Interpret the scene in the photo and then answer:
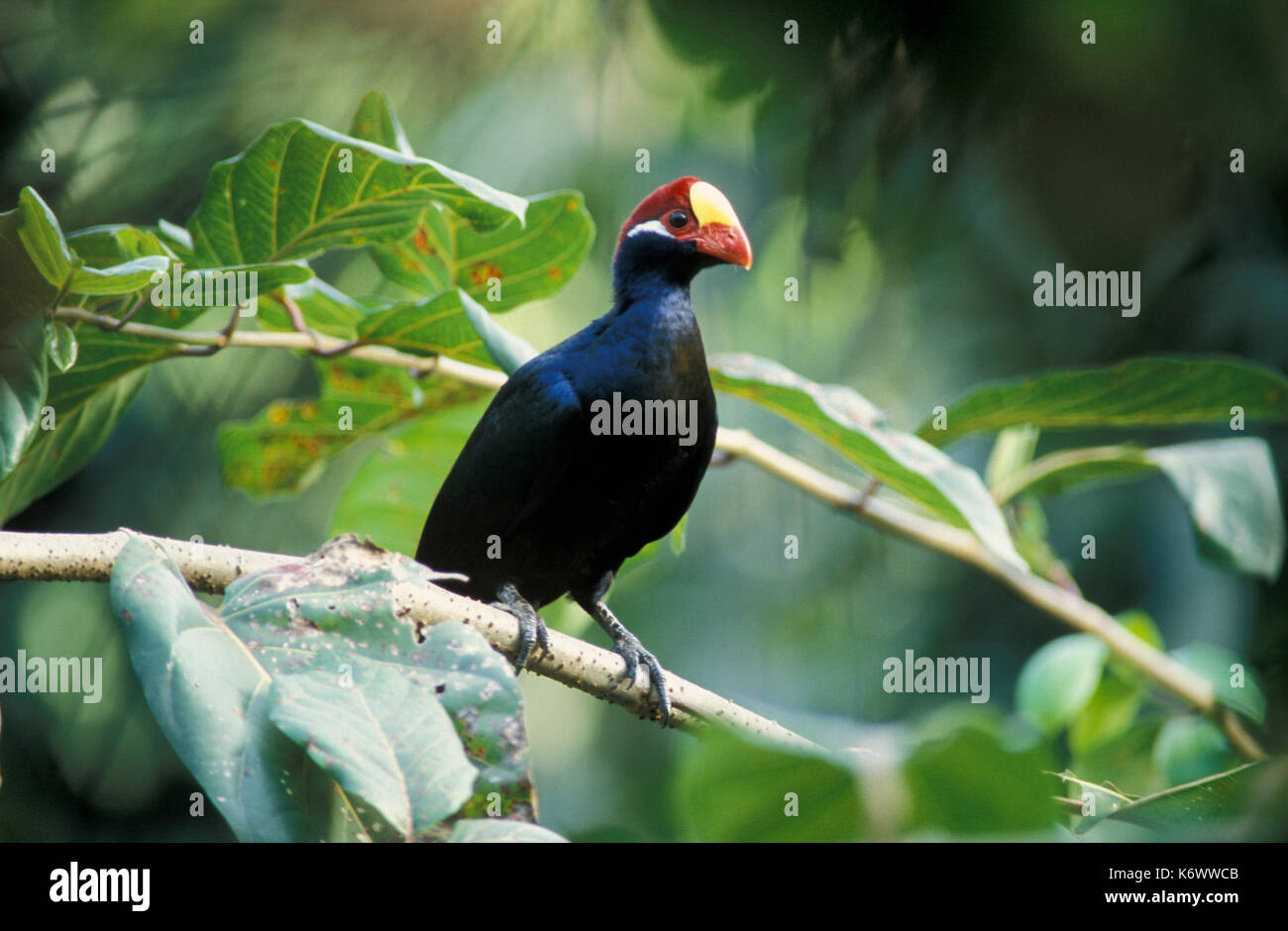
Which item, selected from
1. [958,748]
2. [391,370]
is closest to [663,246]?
[391,370]


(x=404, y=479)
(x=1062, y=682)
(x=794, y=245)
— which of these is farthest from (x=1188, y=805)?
(x=794, y=245)

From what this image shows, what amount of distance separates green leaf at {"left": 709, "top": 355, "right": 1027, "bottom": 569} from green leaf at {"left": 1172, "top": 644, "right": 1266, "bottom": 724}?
1.88ft

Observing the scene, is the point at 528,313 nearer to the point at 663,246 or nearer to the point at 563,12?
the point at 563,12

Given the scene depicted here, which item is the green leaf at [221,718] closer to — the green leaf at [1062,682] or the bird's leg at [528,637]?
the bird's leg at [528,637]

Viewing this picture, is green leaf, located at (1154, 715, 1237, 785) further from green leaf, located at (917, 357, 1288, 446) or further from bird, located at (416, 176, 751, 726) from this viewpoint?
bird, located at (416, 176, 751, 726)

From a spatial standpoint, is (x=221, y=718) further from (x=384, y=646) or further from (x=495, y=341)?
(x=495, y=341)

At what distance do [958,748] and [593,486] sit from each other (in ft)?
3.04

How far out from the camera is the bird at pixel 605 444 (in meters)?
1.27

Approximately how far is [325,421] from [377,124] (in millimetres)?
592

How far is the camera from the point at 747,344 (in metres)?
2.31

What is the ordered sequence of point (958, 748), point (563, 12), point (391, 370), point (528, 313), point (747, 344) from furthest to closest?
point (747, 344)
point (528, 313)
point (563, 12)
point (391, 370)
point (958, 748)

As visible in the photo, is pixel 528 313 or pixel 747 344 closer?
pixel 528 313

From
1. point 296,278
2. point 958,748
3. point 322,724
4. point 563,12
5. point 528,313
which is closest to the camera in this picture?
point 958,748

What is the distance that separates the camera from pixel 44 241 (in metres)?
0.85
